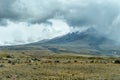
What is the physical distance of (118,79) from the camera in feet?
131

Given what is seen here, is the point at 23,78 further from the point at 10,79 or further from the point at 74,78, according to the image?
the point at 74,78

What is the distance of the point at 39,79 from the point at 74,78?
503 centimetres

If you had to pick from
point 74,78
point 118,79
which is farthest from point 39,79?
point 118,79

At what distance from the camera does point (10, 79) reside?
41250mm

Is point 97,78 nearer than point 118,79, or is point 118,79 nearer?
point 118,79

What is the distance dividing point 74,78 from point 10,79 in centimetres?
907

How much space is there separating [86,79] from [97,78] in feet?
6.99

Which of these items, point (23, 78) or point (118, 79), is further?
point (23, 78)

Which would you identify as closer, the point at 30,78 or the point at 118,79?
the point at 118,79

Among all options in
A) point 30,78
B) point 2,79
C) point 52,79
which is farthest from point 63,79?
point 2,79

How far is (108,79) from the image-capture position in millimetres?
40594

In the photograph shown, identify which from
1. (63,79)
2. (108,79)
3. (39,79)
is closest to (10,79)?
(39,79)

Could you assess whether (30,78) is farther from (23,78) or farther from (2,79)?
(2,79)

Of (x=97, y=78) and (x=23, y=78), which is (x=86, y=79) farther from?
(x=23, y=78)
